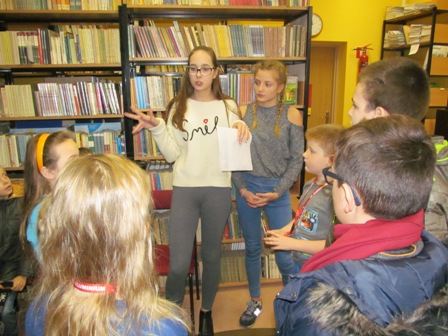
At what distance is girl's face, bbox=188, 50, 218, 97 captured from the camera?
1899mm

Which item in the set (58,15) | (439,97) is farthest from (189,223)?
(439,97)

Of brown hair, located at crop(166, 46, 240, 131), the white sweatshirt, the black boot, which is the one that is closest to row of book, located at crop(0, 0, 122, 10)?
brown hair, located at crop(166, 46, 240, 131)

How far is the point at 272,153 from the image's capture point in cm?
213

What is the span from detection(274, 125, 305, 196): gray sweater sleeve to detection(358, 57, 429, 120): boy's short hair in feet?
2.78

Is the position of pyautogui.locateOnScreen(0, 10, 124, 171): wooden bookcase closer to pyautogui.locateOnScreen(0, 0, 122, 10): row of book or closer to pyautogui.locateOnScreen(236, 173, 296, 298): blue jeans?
pyautogui.locateOnScreen(0, 0, 122, 10): row of book

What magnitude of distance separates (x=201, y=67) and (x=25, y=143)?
1.71 metres

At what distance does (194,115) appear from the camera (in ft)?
6.50

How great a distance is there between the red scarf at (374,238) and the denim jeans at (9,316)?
175 cm

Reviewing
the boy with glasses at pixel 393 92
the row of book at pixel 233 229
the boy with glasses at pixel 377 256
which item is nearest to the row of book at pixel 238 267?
the row of book at pixel 233 229

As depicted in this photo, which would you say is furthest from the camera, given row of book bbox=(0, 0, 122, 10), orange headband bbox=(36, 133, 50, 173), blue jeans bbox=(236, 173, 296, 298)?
row of book bbox=(0, 0, 122, 10)

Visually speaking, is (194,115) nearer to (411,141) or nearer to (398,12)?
(411,141)

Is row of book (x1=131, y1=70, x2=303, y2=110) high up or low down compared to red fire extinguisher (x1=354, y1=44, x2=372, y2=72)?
down

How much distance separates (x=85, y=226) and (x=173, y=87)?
2.08 m

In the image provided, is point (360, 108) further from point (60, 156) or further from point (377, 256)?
point (60, 156)
